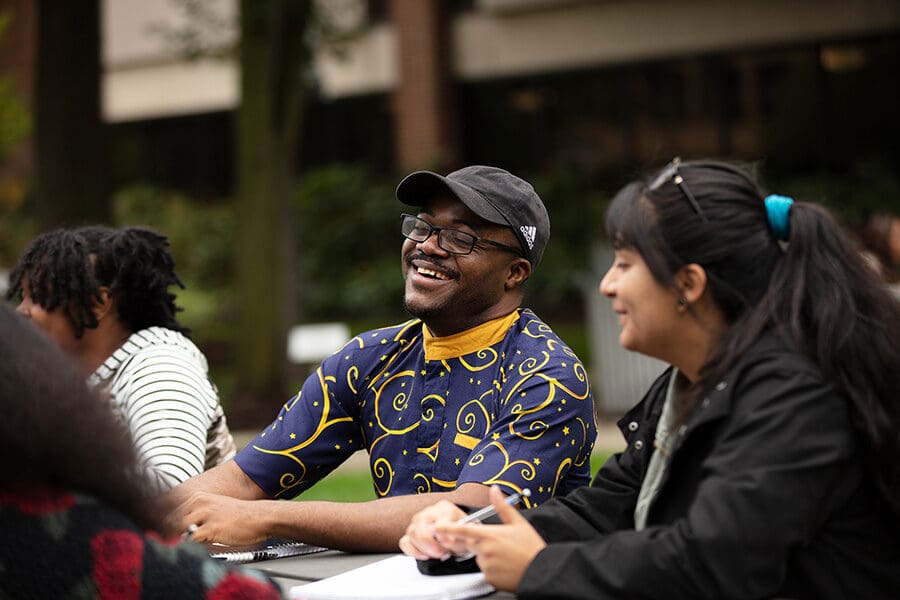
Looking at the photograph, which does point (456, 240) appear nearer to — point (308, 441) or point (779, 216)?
point (308, 441)

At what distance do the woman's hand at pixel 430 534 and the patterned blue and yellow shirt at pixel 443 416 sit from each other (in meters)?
0.38

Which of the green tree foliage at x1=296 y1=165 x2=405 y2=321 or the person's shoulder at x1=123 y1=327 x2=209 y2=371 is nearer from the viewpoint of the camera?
the person's shoulder at x1=123 y1=327 x2=209 y2=371

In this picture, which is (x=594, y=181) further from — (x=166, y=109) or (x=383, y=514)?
(x=383, y=514)

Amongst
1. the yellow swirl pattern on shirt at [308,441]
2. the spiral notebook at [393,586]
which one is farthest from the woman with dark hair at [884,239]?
the spiral notebook at [393,586]

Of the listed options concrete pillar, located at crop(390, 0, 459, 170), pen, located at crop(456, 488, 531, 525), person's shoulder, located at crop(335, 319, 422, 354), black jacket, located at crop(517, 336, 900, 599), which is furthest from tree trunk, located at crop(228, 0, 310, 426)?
black jacket, located at crop(517, 336, 900, 599)

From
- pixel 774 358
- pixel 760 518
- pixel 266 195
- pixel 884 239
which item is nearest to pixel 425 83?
pixel 266 195

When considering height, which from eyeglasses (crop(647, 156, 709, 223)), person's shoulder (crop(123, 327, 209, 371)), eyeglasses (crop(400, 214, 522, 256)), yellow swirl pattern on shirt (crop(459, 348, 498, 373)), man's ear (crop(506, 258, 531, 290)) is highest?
eyeglasses (crop(647, 156, 709, 223))

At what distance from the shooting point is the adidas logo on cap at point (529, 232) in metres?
3.29

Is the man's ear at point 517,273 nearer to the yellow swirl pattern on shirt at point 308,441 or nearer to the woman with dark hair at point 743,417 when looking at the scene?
the yellow swirl pattern on shirt at point 308,441

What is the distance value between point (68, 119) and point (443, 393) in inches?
298

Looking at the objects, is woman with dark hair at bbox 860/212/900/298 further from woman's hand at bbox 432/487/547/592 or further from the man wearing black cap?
woman's hand at bbox 432/487/547/592

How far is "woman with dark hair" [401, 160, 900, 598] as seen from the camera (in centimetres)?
200

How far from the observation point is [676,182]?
226 cm

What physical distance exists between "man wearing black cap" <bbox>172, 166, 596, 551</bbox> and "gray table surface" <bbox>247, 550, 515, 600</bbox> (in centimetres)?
9
